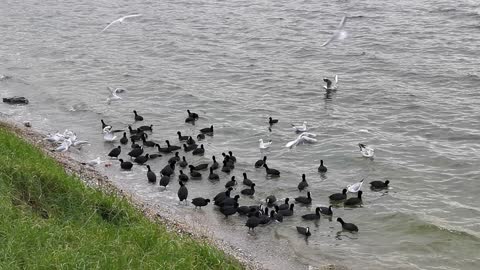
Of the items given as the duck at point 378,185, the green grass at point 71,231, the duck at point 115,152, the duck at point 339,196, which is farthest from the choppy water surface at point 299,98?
the green grass at point 71,231

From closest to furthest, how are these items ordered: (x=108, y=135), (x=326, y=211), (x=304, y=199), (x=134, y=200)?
(x=134, y=200), (x=326, y=211), (x=304, y=199), (x=108, y=135)

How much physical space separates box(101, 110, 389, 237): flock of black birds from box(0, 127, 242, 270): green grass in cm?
391

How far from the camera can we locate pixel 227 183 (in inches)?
667

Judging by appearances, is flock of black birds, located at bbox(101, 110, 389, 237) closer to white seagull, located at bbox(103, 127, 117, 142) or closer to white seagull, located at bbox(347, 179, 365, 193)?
white seagull, located at bbox(347, 179, 365, 193)

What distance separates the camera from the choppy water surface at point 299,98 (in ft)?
48.2

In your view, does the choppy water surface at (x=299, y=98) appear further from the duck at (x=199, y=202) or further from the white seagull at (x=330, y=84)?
the white seagull at (x=330, y=84)

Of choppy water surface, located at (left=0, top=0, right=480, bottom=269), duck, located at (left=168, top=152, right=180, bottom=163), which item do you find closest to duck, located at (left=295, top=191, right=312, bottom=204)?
choppy water surface, located at (left=0, top=0, right=480, bottom=269)

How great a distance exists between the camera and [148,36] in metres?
36.5

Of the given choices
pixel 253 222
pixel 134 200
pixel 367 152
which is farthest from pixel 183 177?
pixel 367 152

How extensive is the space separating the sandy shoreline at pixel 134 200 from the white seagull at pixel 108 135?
6.01 ft

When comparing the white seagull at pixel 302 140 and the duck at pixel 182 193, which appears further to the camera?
the white seagull at pixel 302 140

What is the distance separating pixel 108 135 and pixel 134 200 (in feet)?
19.6

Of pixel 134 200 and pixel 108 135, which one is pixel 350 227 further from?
pixel 108 135

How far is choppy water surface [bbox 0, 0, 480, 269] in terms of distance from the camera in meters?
14.7
